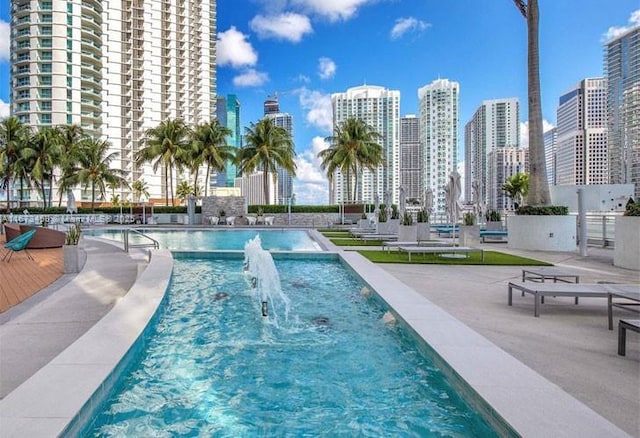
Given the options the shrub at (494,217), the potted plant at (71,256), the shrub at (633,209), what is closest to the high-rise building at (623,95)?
the shrub at (494,217)

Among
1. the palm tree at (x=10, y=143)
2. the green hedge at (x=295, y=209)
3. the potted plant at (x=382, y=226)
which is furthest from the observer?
the palm tree at (x=10, y=143)

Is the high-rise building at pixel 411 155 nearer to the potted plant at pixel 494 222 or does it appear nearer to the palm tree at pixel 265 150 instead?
the palm tree at pixel 265 150

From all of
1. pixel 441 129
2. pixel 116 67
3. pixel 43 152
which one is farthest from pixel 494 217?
pixel 116 67

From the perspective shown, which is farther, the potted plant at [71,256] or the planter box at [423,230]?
the planter box at [423,230]

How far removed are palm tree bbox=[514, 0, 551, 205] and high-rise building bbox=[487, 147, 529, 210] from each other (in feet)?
148

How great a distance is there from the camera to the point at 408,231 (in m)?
14.5

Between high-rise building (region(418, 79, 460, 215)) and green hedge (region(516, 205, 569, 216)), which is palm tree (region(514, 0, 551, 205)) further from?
high-rise building (region(418, 79, 460, 215))

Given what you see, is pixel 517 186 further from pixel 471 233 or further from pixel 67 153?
pixel 67 153

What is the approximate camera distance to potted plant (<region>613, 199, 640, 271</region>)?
28.1 feet

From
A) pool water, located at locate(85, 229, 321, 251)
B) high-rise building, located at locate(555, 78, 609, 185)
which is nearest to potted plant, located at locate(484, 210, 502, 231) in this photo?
pool water, located at locate(85, 229, 321, 251)

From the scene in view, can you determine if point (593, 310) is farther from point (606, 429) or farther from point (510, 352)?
point (606, 429)

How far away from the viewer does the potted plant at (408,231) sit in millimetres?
14461

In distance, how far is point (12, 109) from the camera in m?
65.7

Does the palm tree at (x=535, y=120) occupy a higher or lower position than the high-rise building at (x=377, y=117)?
lower
